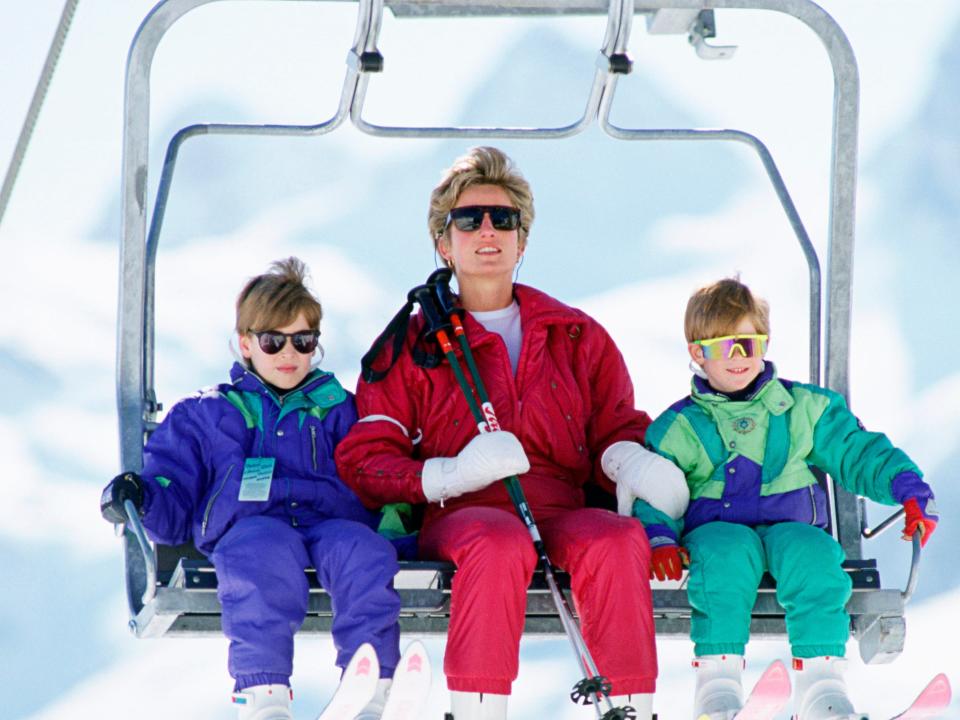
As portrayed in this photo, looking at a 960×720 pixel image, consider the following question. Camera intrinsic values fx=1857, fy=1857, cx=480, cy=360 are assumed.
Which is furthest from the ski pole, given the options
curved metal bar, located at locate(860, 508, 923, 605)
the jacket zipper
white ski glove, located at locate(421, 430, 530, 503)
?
curved metal bar, located at locate(860, 508, 923, 605)

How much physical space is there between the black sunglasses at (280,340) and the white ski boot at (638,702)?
1.40 metres

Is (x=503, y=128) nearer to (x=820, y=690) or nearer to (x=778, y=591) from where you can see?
(x=778, y=591)

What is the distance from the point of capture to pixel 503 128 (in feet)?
19.0

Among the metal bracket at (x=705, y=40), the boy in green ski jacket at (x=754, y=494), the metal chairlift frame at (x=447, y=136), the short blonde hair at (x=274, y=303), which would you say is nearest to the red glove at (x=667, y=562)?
the boy in green ski jacket at (x=754, y=494)

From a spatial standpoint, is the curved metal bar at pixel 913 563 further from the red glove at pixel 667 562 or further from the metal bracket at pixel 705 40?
the metal bracket at pixel 705 40

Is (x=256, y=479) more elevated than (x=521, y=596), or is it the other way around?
(x=256, y=479)

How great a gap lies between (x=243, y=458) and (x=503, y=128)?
4.57 feet

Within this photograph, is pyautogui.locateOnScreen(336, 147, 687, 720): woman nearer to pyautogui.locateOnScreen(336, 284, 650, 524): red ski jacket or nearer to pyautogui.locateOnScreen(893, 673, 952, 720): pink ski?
pyautogui.locateOnScreen(336, 284, 650, 524): red ski jacket

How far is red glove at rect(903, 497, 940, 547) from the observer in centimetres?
491

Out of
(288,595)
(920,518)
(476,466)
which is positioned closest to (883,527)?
(920,518)

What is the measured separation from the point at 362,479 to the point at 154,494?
1.86 ft

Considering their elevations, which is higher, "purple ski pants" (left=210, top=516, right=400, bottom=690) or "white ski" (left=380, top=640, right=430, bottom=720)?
"purple ski pants" (left=210, top=516, right=400, bottom=690)

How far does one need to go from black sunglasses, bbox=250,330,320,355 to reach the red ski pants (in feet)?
2.59

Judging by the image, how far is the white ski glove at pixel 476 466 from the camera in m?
4.93
